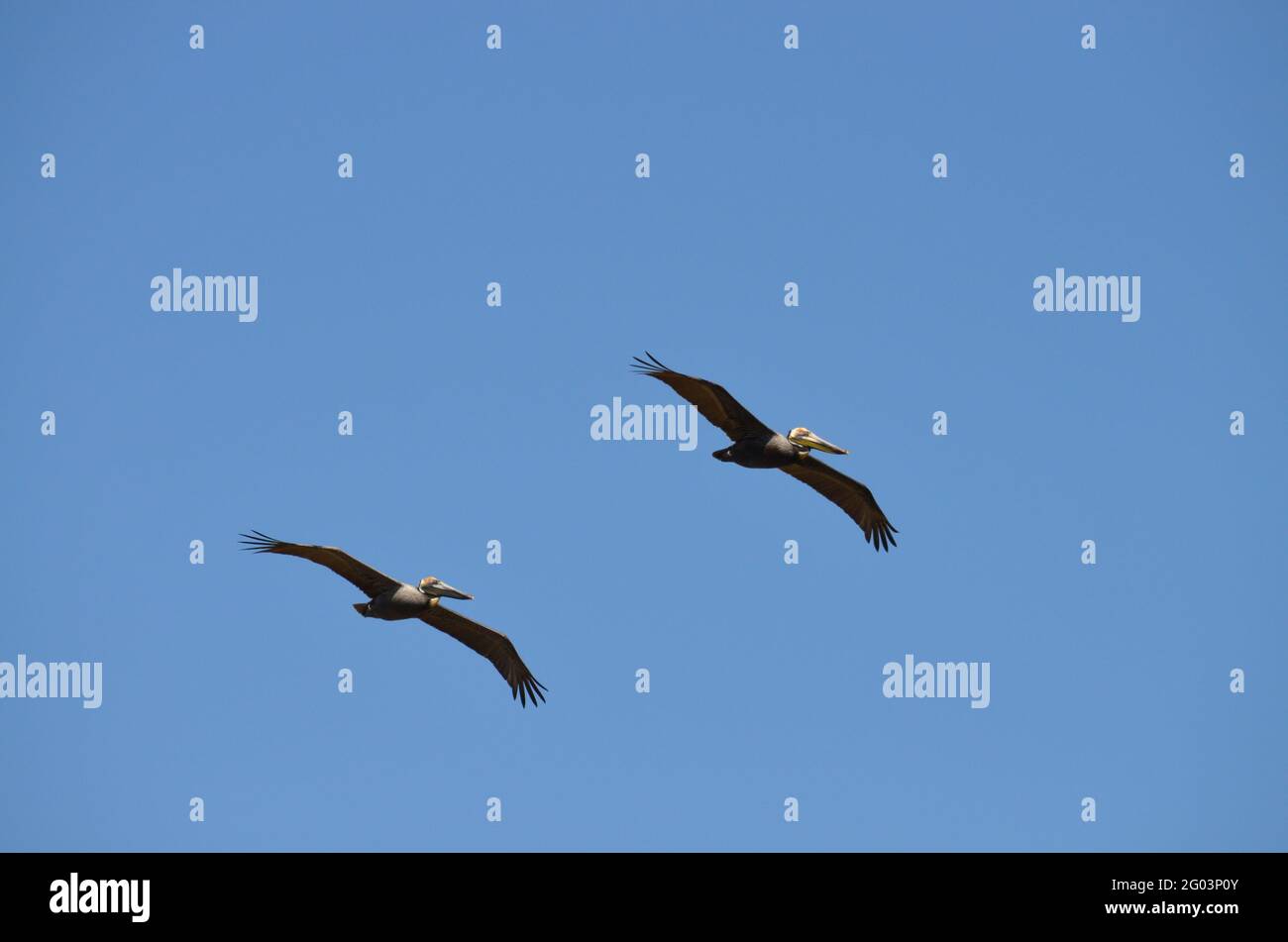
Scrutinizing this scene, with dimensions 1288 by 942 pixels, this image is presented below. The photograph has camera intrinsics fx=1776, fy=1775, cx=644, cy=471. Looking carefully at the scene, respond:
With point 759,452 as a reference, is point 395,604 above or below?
below

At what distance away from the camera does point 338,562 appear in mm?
27875

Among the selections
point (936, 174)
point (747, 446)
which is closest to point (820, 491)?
point (747, 446)

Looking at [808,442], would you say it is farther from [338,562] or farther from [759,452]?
[338,562]

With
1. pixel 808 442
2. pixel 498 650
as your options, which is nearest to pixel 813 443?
pixel 808 442

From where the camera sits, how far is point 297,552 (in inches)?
1078

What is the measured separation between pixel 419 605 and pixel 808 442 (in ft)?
23.0

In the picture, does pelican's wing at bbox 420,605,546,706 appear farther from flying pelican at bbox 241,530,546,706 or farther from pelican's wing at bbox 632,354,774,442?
pelican's wing at bbox 632,354,774,442

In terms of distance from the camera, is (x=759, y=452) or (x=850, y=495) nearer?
(x=759, y=452)

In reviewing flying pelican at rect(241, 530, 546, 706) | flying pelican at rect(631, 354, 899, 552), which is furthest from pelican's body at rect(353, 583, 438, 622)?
flying pelican at rect(631, 354, 899, 552)

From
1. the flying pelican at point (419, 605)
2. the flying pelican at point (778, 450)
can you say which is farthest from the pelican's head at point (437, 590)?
the flying pelican at point (778, 450)

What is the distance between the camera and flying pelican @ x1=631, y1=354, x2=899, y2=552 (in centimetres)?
2773

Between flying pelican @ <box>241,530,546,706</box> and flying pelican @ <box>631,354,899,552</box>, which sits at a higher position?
flying pelican @ <box>631,354,899,552</box>

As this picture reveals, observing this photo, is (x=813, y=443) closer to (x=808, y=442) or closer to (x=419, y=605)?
(x=808, y=442)
